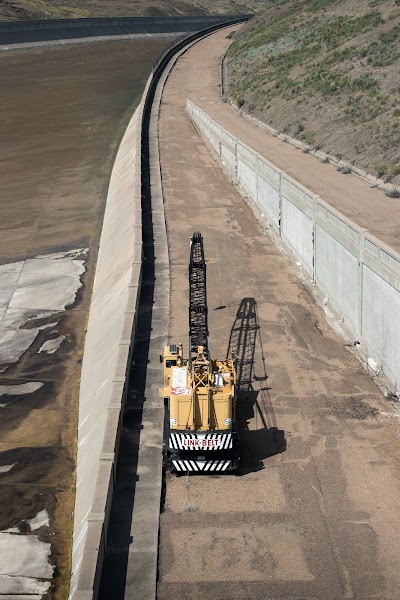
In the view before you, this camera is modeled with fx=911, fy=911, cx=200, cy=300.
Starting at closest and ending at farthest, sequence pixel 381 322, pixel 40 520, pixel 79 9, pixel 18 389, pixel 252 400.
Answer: pixel 40 520, pixel 252 400, pixel 381 322, pixel 18 389, pixel 79 9

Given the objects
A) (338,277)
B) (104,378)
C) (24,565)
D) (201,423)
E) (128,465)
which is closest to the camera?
(201,423)

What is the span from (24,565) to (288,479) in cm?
612

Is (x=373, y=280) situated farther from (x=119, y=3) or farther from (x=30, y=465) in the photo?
(x=119, y=3)

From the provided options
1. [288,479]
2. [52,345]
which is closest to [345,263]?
[288,479]

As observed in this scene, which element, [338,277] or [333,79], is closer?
[338,277]

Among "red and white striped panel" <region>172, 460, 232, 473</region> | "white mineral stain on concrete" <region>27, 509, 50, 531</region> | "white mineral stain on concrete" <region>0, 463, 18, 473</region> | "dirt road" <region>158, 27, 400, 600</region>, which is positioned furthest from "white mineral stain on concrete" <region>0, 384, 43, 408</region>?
"red and white striped panel" <region>172, 460, 232, 473</region>

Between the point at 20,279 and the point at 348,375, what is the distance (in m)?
22.3

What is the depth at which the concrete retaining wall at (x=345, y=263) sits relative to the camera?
22562 millimetres

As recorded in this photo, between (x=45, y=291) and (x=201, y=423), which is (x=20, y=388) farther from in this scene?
(x=201, y=423)

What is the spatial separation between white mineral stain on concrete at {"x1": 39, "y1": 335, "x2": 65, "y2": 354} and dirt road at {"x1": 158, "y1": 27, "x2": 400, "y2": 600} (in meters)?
5.22

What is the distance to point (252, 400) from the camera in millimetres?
22531

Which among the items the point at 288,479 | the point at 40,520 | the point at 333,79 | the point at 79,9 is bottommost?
the point at 40,520

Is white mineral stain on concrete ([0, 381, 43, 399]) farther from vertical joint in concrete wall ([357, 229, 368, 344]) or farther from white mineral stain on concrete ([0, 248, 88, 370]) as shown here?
vertical joint in concrete wall ([357, 229, 368, 344])

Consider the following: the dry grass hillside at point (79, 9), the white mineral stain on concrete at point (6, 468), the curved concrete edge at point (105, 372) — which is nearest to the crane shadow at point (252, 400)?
the curved concrete edge at point (105, 372)
